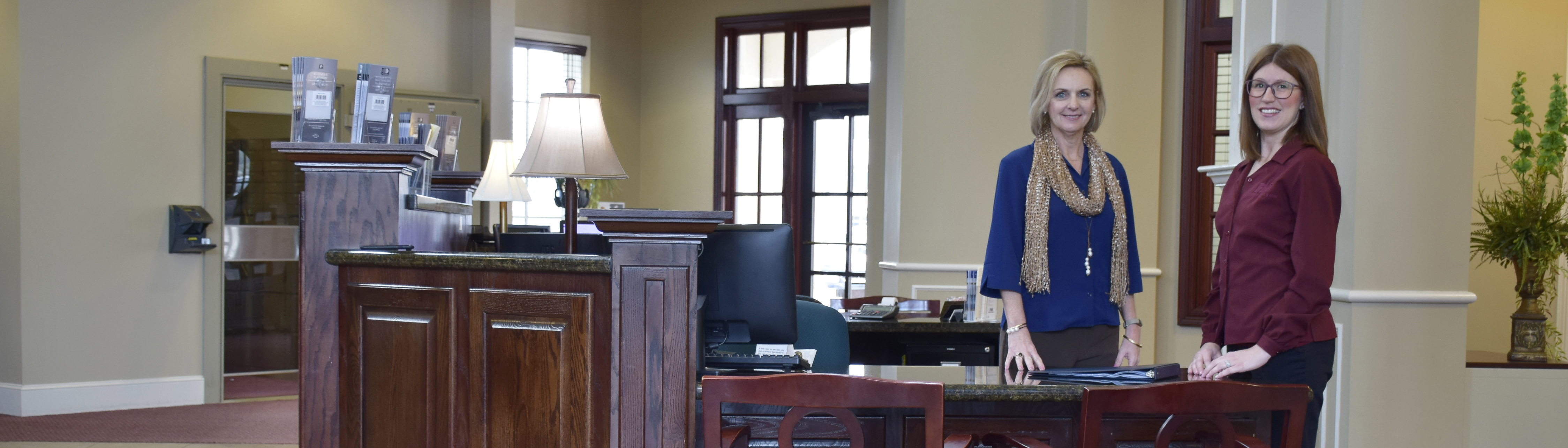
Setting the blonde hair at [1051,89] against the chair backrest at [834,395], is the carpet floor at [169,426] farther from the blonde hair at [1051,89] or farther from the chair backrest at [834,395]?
the blonde hair at [1051,89]

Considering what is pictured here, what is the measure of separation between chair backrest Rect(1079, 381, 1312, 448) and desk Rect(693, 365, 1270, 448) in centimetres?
25

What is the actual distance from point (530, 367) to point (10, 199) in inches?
184

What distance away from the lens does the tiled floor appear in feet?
16.3

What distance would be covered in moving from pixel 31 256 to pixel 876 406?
218 inches

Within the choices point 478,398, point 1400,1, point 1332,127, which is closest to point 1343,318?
point 1332,127

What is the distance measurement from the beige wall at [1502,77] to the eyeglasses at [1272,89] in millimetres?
3634

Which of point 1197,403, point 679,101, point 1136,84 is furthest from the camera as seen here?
point 679,101

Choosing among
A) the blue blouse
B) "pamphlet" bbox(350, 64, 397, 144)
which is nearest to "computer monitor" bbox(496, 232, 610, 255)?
"pamphlet" bbox(350, 64, 397, 144)

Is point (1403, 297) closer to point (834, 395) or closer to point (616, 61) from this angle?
point (834, 395)

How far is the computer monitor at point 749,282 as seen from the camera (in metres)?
2.54

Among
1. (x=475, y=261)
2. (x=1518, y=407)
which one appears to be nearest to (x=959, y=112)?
(x=1518, y=407)

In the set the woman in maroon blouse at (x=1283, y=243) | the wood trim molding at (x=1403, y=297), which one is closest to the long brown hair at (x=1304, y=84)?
the woman in maroon blouse at (x=1283, y=243)

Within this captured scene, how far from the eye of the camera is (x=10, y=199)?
18.6ft

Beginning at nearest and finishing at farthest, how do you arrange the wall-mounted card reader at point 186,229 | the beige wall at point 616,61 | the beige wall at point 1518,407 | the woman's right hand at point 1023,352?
the woman's right hand at point 1023,352, the beige wall at point 1518,407, the wall-mounted card reader at point 186,229, the beige wall at point 616,61
